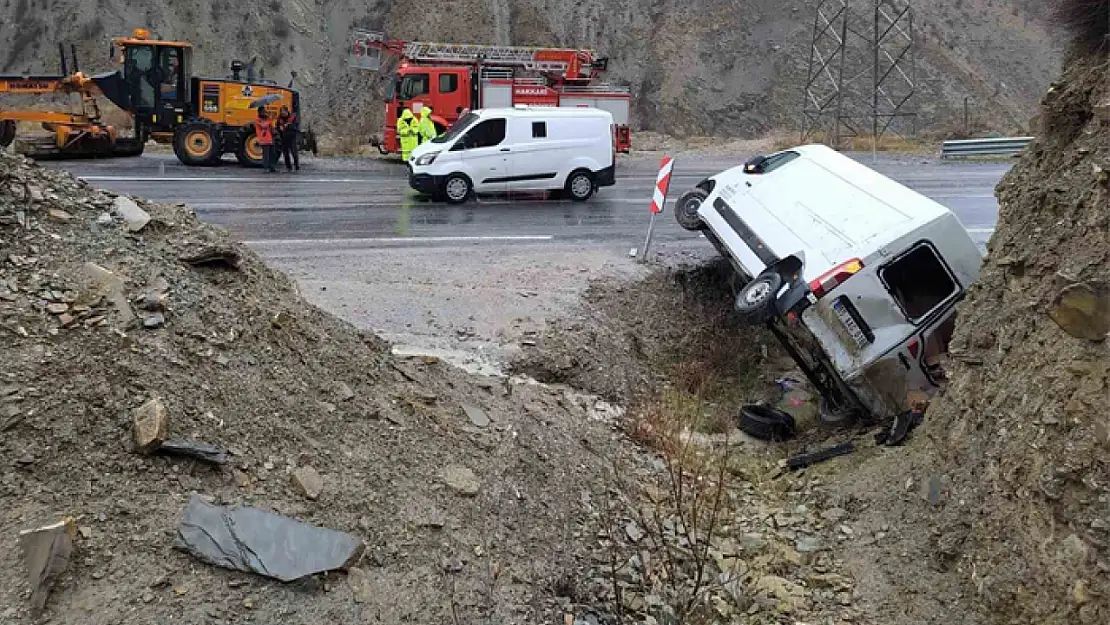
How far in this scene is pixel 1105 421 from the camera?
191 inches

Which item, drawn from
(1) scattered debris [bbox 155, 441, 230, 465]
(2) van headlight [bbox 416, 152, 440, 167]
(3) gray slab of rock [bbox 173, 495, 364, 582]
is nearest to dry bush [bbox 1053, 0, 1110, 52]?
(3) gray slab of rock [bbox 173, 495, 364, 582]

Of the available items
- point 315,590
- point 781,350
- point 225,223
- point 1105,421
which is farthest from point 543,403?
point 225,223

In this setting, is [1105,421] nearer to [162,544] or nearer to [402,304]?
[162,544]

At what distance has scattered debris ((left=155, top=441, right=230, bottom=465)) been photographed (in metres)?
4.75

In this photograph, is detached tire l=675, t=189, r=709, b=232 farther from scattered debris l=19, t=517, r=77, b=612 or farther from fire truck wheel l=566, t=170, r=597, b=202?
scattered debris l=19, t=517, r=77, b=612

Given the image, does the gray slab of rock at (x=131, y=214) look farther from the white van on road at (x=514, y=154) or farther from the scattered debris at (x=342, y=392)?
the white van on road at (x=514, y=154)

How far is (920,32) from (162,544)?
135 ft

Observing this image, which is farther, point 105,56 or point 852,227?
point 105,56

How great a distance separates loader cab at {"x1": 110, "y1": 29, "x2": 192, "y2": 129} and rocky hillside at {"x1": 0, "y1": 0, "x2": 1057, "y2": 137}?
40.5 feet

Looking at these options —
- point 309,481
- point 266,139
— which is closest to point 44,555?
point 309,481

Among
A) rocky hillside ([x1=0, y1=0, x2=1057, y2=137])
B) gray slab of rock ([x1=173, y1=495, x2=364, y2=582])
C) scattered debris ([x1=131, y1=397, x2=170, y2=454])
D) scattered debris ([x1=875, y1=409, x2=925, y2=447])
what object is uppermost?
rocky hillside ([x1=0, y1=0, x2=1057, y2=137])

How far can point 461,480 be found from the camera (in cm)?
572

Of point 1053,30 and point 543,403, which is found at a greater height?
point 1053,30

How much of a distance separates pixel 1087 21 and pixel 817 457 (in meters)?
3.99
